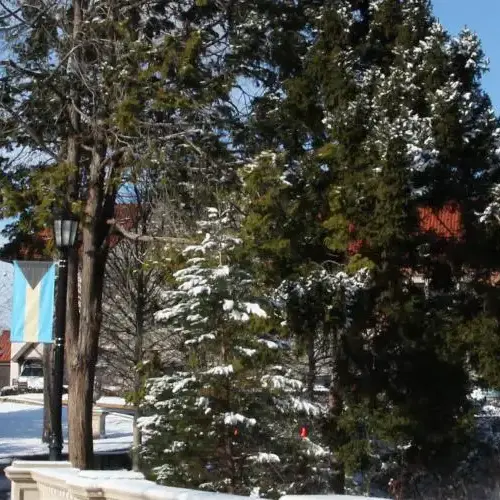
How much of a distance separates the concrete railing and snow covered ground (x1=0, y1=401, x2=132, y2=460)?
1435 centimetres

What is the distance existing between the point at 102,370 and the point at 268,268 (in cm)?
1996

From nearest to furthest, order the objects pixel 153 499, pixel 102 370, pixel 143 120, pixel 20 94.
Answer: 1. pixel 153 499
2. pixel 143 120
3. pixel 20 94
4. pixel 102 370

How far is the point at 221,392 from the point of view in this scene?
16078mm

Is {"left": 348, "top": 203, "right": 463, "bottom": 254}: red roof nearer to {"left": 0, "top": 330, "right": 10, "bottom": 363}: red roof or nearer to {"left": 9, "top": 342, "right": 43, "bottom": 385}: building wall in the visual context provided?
{"left": 9, "top": 342, "right": 43, "bottom": 385}: building wall

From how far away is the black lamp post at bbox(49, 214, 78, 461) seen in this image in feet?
49.1

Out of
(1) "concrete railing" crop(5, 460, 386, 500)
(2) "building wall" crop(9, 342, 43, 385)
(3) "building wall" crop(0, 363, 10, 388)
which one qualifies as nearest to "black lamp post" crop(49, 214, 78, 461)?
(1) "concrete railing" crop(5, 460, 386, 500)

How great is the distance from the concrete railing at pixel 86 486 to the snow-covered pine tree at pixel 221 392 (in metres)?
2.62

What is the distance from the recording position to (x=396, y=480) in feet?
66.4

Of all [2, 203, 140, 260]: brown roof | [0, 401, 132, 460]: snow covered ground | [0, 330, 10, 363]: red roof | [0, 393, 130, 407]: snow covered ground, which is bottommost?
[0, 401, 132, 460]: snow covered ground

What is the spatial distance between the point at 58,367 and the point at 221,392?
2.62 m

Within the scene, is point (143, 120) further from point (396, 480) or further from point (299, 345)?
point (396, 480)

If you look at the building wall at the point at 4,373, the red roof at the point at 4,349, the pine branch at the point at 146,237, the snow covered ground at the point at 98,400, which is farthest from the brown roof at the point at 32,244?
the building wall at the point at 4,373

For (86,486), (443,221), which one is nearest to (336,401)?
(443,221)

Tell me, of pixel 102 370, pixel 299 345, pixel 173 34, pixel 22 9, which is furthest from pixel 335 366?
pixel 102 370
